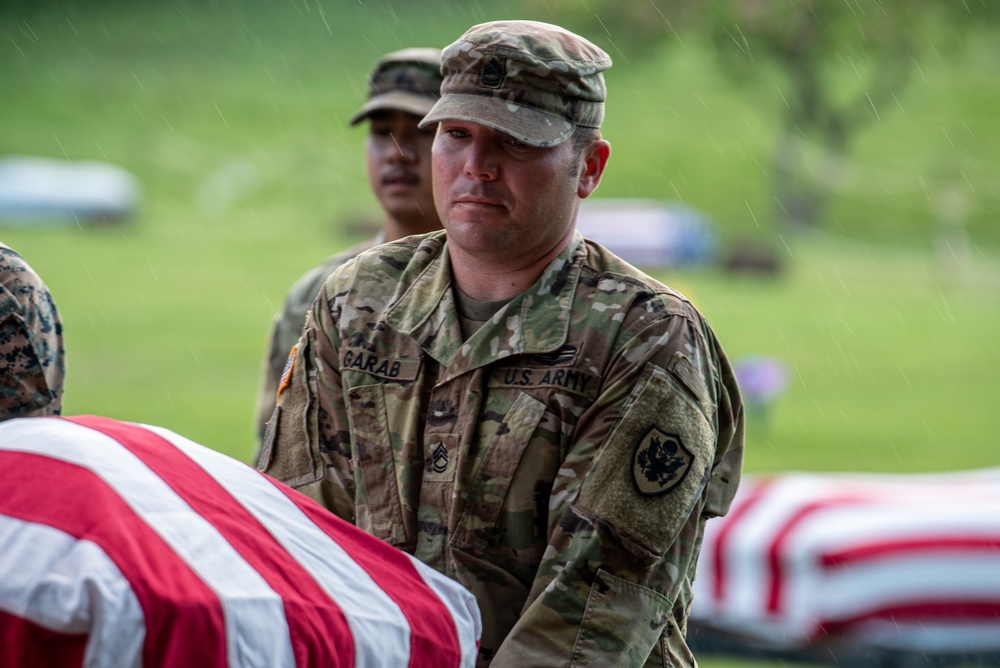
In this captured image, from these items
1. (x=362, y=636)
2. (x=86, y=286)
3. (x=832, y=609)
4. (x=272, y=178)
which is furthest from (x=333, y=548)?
(x=272, y=178)

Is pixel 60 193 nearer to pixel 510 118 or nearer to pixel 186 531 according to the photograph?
pixel 510 118

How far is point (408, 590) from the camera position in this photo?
1883 millimetres

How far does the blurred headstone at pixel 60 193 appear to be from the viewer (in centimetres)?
2306

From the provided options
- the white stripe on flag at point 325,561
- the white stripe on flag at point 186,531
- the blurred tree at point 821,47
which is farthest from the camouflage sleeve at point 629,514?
the blurred tree at point 821,47

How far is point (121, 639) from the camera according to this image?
59.2 inches

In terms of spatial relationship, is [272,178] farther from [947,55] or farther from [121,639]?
[121,639]

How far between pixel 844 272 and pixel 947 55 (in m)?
8.05

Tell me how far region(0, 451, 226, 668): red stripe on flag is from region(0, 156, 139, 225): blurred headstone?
2273cm

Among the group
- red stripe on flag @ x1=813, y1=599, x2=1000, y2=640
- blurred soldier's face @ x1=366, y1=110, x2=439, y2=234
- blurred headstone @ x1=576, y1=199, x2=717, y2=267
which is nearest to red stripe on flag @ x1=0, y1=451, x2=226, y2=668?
blurred soldier's face @ x1=366, y1=110, x2=439, y2=234

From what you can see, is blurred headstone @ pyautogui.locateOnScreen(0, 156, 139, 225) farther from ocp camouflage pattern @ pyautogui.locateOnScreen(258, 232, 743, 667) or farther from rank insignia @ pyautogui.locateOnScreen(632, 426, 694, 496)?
rank insignia @ pyautogui.locateOnScreen(632, 426, 694, 496)

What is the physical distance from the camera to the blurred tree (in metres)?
28.3

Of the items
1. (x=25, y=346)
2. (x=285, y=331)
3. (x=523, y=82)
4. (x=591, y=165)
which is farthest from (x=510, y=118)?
(x=285, y=331)

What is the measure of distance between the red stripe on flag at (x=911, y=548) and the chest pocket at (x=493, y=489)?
205 inches

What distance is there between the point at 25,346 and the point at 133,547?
4.47 feet
